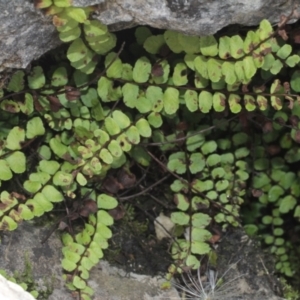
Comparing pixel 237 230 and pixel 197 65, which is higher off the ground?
pixel 197 65

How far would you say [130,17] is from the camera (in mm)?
2078

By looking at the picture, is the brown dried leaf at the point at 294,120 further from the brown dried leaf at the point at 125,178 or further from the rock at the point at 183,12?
the brown dried leaf at the point at 125,178

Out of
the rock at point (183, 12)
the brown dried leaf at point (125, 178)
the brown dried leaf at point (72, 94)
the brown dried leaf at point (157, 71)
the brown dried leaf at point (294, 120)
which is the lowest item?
the brown dried leaf at point (125, 178)

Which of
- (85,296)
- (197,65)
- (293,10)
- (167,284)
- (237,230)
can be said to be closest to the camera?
(293,10)

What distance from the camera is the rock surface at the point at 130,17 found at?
6.55ft

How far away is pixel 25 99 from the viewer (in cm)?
237

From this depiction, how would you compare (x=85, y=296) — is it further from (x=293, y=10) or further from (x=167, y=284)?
(x=293, y=10)

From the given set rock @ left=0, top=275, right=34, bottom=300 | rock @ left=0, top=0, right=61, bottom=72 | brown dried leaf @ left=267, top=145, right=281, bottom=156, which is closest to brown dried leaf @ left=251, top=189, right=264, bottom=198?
brown dried leaf @ left=267, top=145, right=281, bottom=156

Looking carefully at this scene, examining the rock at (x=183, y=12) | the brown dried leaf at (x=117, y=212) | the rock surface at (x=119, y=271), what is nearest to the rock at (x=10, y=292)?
the rock surface at (x=119, y=271)

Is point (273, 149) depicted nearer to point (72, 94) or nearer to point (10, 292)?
point (72, 94)

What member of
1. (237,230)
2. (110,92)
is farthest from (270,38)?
(237,230)

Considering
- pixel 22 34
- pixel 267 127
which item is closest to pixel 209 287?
pixel 267 127

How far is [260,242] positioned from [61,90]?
133cm

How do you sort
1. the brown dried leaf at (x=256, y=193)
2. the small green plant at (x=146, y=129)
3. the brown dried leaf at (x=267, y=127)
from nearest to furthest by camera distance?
the small green plant at (x=146, y=129), the brown dried leaf at (x=267, y=127), the brown dried leaf at (x=256, y=193)
